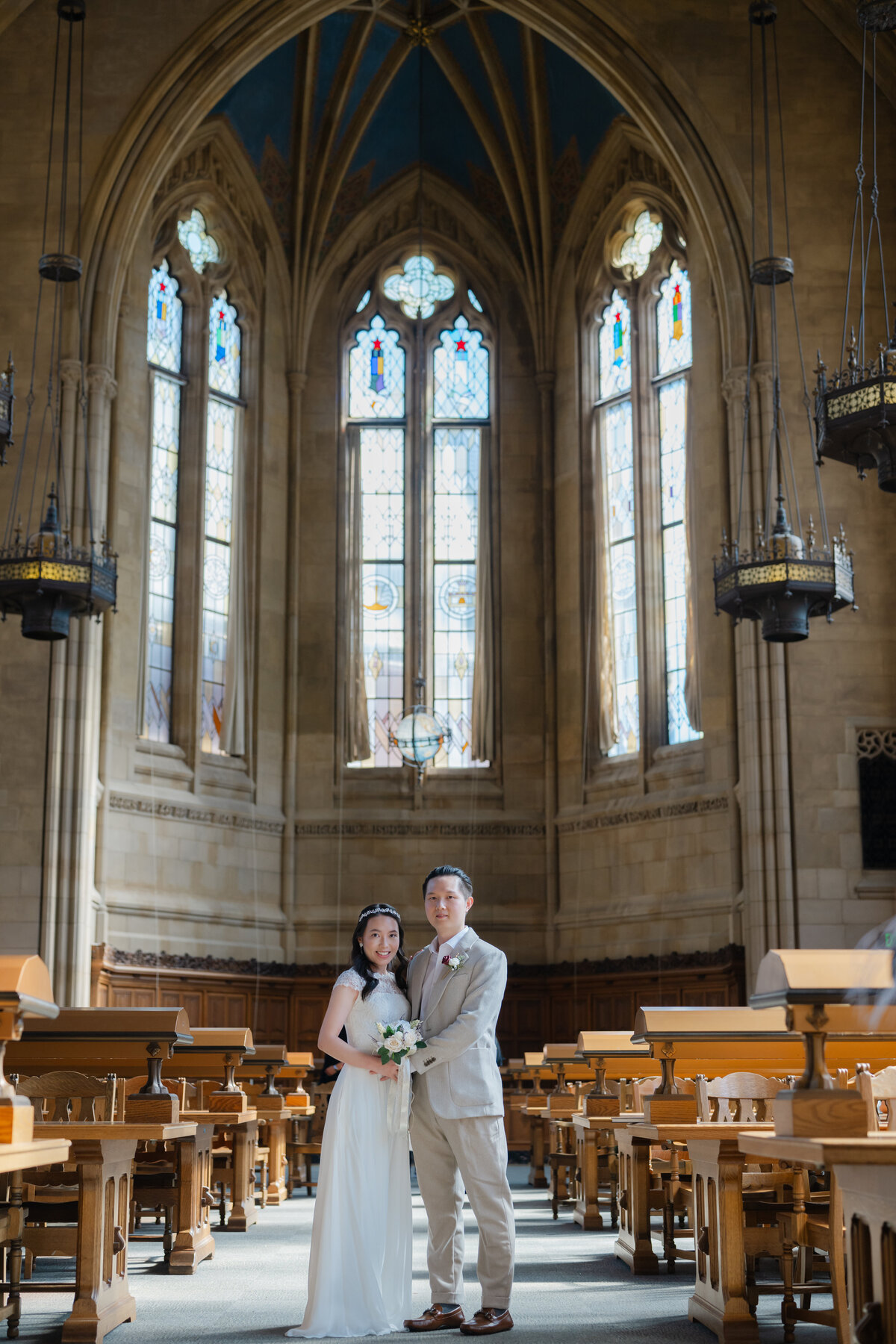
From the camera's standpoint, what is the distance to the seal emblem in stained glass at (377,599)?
17484mm

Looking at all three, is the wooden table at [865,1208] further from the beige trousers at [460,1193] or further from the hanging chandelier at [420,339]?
the hanging chandelier at [420,339]

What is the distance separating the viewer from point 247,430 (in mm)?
17281

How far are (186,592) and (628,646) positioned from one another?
4.67 m

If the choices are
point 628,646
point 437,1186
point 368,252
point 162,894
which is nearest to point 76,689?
point 162,894

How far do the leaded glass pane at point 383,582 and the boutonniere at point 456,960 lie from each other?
11.8m

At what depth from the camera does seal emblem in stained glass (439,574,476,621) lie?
1748 centimetres

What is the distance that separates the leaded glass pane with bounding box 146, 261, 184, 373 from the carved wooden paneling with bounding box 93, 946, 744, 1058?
6274mm

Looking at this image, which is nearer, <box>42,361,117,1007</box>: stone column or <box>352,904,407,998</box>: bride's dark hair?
<box>352,904,407,998</box>: bride's dark hair

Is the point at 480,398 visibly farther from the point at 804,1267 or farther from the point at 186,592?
the point at 804,1267

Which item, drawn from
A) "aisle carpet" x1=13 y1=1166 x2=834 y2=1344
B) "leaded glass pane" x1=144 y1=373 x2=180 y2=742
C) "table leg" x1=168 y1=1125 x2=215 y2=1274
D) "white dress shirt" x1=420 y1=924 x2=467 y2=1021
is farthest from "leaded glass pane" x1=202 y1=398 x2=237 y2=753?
"white dress shirt" x1=420 y1=924 x2=467 y2=1021

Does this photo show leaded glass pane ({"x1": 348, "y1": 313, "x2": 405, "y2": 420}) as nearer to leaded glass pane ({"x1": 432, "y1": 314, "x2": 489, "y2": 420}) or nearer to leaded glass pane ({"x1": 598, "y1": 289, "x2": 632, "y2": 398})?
leaded glass pane ({"x1": 432, "y1": 314, "x2": 489, "y2": 420})

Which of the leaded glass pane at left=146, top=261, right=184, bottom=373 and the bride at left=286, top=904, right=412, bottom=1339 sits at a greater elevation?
the leaded glass pane at left=146, top=261, right=184, bottom=373

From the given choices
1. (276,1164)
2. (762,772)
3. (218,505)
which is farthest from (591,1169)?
(218,505)

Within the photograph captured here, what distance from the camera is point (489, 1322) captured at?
493cm
